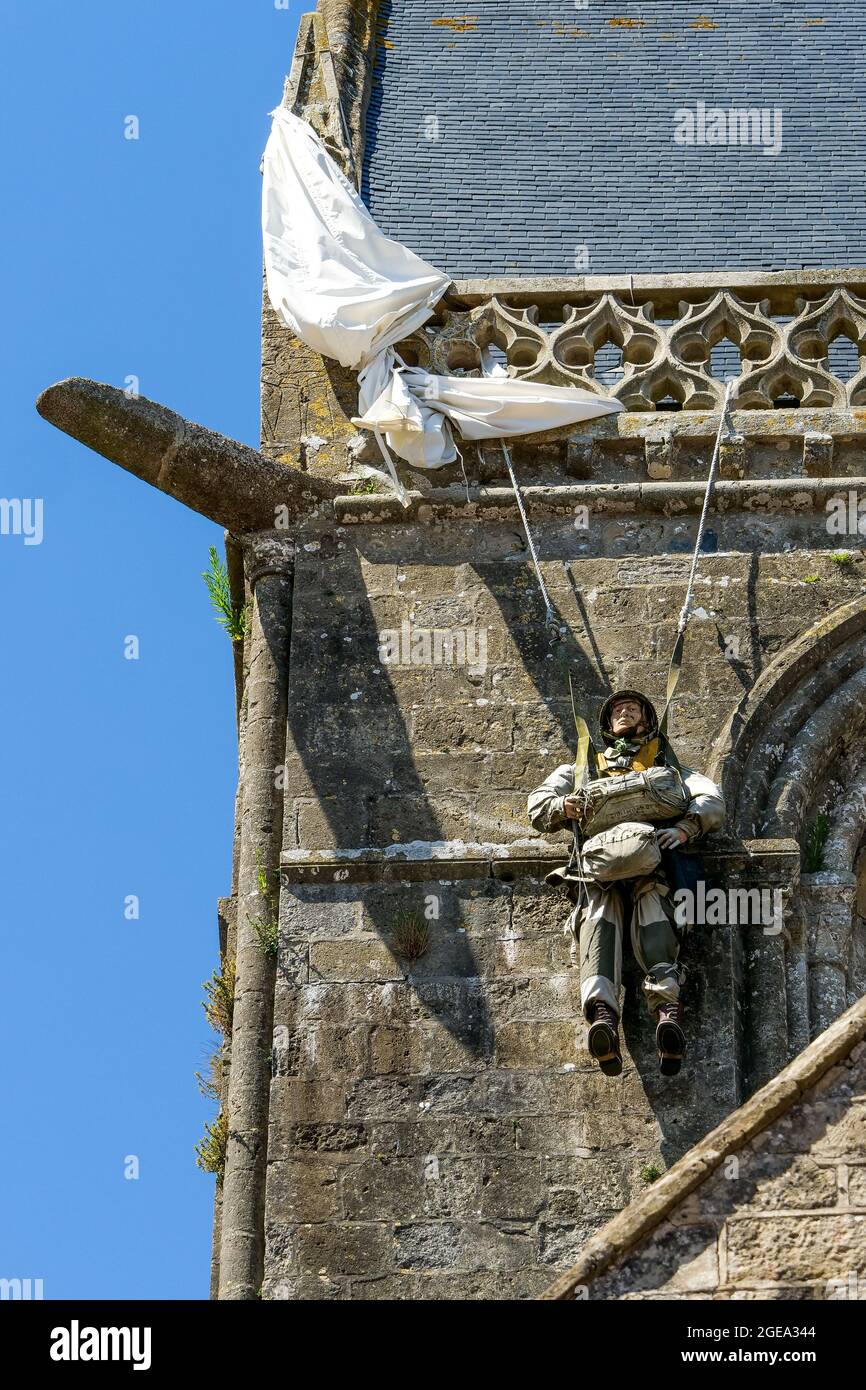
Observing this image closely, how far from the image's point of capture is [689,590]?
13133mm

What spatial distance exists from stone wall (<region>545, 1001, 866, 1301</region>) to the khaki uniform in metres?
2.52

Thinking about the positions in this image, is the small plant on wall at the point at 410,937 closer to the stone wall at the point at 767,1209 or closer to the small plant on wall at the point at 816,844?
the small plant on wall at the point at 816,844

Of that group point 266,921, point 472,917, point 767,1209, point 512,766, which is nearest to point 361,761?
point 512,766

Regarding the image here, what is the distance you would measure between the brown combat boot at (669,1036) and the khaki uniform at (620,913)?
1.6 inches

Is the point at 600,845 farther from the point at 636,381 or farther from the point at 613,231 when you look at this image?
the point at 613,231

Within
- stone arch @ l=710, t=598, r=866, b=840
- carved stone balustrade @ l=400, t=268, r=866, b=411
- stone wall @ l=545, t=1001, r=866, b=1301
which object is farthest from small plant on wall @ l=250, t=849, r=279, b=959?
stone wall @ l=545, t=1001, r=866, b=1301

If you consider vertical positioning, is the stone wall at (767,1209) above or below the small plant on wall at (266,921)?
below

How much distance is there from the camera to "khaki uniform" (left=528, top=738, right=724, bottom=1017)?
467 inches

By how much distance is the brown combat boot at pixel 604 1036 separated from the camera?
11.7 meters

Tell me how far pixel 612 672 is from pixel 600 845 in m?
1.24

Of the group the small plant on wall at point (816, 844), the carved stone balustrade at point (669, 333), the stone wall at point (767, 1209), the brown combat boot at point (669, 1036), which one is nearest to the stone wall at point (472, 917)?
the brown combat boot at point (669, 1036)

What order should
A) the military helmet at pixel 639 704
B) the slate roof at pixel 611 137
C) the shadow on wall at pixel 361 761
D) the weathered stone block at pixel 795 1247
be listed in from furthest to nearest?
the slate roof at pixel 611 137, the military helmet at pixel 639 704, the shadow on wall at pixel 361 761, the weathered stone block at pixel 795 1247

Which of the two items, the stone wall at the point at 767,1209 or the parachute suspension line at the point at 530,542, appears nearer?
the stone wall at the point at 767,1209

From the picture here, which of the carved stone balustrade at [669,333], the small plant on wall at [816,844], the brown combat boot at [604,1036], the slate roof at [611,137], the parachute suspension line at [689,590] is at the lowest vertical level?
the brown combat boot at [604,1036]
